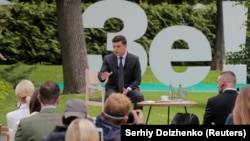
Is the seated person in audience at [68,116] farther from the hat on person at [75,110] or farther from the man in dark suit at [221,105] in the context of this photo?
the man in dark suit at [221,105]

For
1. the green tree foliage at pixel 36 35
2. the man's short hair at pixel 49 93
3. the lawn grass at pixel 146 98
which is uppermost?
the green tree foliage at pixel 36 35

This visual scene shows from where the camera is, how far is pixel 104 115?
626 centimetres

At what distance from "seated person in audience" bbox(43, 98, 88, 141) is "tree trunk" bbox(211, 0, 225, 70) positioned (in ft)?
68.8

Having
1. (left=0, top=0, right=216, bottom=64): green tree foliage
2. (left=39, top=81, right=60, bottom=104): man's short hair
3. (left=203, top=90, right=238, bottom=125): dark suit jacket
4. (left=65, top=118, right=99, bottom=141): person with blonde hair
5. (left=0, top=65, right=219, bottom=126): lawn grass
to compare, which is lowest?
(left=0, top=65, right=219, bottom=126): lawn grass

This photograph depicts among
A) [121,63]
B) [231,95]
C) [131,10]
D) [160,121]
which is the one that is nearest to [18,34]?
[131,10]

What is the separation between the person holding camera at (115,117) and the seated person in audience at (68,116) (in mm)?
193

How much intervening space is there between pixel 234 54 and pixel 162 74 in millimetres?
2125

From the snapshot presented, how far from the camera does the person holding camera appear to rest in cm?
616

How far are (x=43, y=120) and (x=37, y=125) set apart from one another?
7cm

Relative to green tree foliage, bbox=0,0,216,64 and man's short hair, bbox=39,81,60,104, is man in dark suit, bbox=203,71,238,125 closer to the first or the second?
man's short hair, bbox=39,81,60,104

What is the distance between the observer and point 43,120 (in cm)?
659

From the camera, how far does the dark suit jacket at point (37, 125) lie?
6.55m

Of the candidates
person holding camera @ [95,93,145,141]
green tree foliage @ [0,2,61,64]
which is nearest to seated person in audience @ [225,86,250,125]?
person holding camera @ [95,93,145,141]

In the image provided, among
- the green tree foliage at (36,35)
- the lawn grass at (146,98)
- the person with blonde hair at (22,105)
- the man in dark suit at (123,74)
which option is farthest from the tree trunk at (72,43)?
the person with blonde hair at (22,105)
